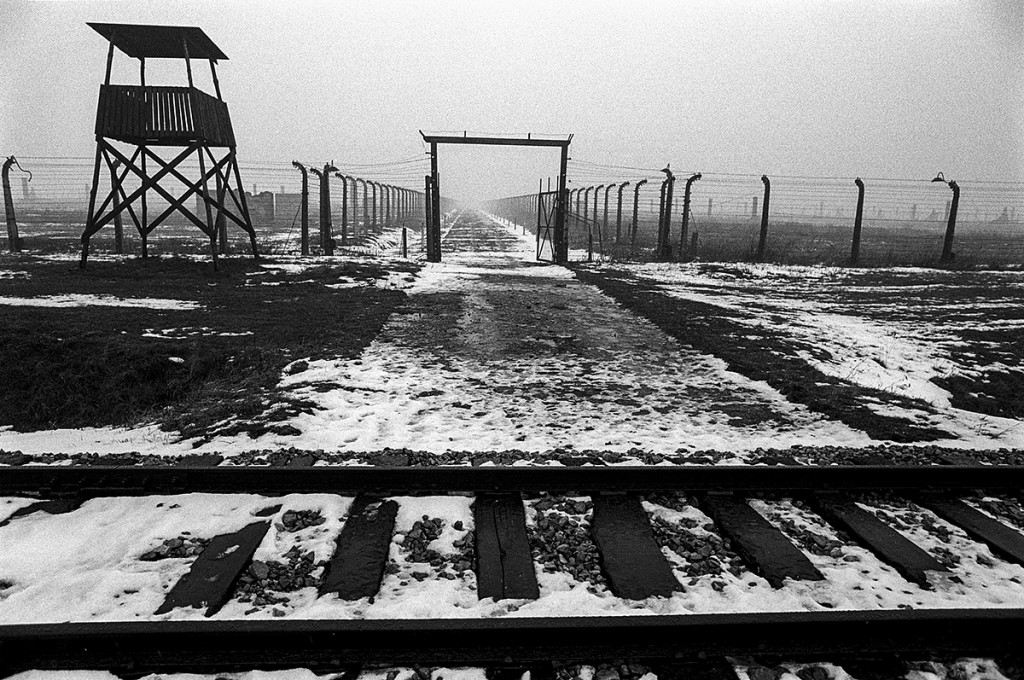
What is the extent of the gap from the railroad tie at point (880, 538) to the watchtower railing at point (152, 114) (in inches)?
632

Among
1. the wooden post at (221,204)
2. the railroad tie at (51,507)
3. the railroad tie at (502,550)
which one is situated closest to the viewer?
the railroad tie at (502,550)

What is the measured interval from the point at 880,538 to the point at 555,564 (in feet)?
6.45

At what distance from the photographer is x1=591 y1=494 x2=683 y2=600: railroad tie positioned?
3.03m

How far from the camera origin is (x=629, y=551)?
3322mm

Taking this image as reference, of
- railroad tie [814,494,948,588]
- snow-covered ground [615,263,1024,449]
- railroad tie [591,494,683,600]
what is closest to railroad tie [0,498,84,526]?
railroad tie [591,494,683,600]

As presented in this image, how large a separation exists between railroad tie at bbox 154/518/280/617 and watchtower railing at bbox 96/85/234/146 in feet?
47.5

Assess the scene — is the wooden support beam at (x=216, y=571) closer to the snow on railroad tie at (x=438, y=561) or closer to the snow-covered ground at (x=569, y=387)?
the snow on railroad tie at (x=438, y=561)

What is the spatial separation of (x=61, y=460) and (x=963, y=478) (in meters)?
6.62

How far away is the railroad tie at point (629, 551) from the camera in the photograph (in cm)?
303

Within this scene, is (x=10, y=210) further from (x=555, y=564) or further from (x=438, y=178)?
(x=555, y=564)

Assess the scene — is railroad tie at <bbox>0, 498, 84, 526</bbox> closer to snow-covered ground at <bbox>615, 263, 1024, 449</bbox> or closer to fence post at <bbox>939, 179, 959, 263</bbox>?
snow-covered ground at <bbox>615, 263, 1024, 449</bbox>

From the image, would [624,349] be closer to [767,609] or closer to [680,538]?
[680,538]

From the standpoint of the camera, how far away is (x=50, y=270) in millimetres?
13859

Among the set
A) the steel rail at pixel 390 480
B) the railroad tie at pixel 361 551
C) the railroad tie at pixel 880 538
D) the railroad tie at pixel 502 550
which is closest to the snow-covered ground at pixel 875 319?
the railroad tie at pixel 880 538
